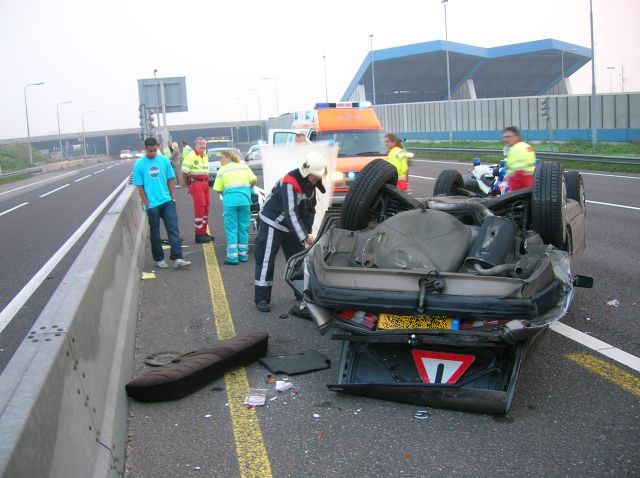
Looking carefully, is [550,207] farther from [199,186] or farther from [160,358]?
[199,186]

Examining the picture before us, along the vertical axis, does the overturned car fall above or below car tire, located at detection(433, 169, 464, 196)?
below

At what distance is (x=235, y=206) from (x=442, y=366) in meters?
5.72

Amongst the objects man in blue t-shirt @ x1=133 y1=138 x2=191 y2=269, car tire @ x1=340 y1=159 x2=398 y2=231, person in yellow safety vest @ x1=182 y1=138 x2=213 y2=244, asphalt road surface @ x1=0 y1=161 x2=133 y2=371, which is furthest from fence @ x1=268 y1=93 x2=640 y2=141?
car tire @ x1=340 y1=159 x2=398 y2=231

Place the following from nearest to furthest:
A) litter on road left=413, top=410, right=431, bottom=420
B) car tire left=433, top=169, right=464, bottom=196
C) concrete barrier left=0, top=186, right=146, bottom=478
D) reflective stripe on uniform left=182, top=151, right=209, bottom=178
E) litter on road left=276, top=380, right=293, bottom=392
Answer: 1. concrete barrier left=0, top=186, right=146, bottom=478
2. litter on road left=413, top=410, right=431, bottom=420
3. litter on road left=276, top=380, right=293, bottom=392
4. car tire left=433, top=169, right=464, bottom=196
5. reflective stripe on uniform left=182, top=151, right=209, bottom=178

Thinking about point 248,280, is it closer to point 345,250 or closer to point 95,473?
point 345,250

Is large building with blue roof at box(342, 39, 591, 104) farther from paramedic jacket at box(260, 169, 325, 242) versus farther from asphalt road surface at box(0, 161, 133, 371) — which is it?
paramedic jacket at box(260, 169, 325, 242)

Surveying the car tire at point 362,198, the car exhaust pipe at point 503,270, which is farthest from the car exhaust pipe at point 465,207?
the car exhaust pipe at point 503,270

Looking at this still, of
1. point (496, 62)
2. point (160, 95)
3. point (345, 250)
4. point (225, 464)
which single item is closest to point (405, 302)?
point (345, 250)

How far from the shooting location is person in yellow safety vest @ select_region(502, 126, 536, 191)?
943cm

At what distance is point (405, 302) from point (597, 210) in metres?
10.9

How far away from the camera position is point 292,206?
6848 millimetres

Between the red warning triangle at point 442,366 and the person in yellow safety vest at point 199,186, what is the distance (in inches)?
290

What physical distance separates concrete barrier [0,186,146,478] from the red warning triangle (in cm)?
195

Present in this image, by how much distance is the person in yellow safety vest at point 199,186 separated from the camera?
11.7 metres
